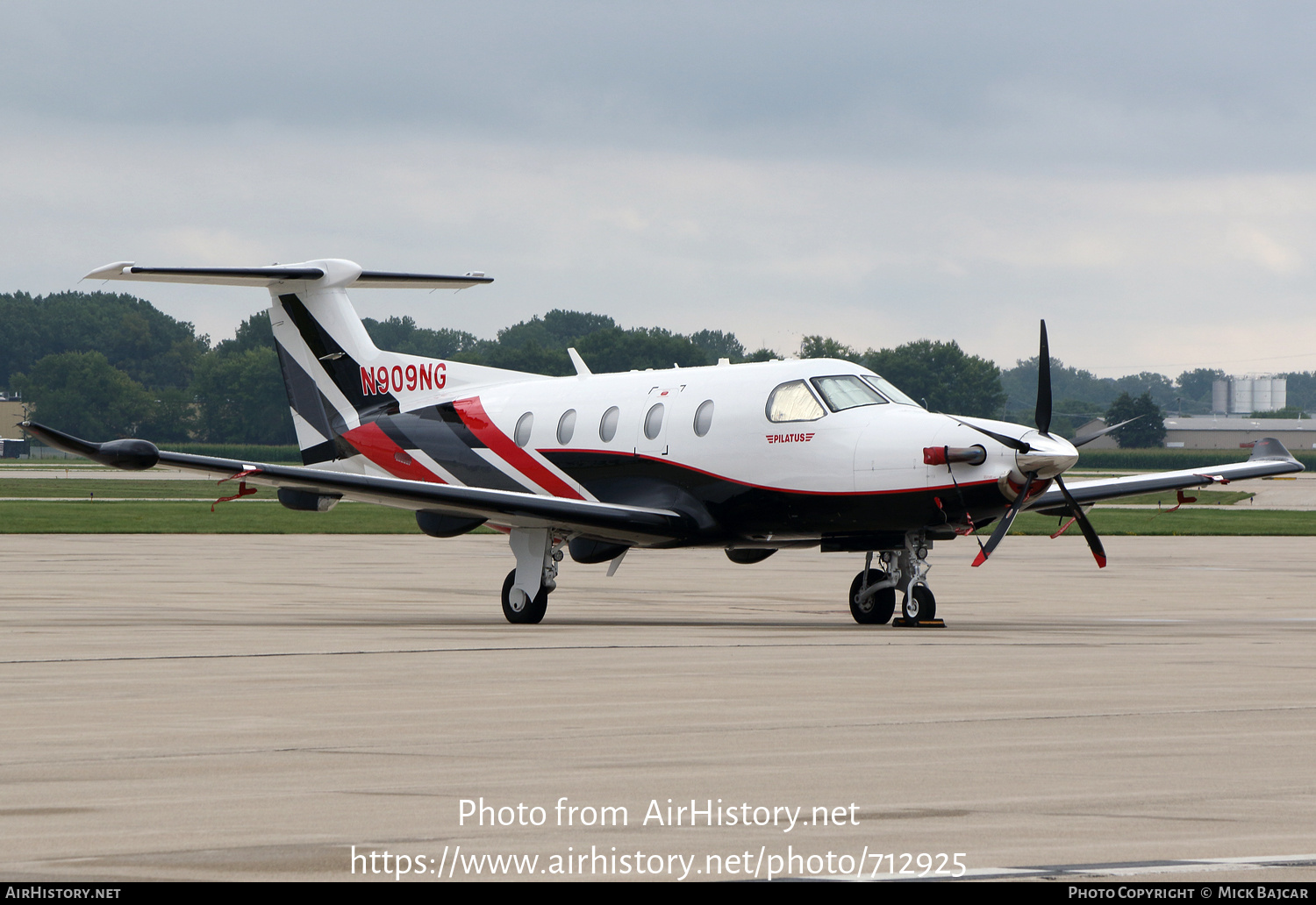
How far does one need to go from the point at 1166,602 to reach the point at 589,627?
1014 cm

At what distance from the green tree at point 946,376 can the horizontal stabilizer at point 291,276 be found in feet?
446

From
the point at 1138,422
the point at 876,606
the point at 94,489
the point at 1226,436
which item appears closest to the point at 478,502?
the point at 876,606

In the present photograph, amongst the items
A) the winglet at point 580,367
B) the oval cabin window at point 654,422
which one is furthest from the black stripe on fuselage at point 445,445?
the oval cabin window at point 654,422

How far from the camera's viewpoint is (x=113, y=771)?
9.32 meters

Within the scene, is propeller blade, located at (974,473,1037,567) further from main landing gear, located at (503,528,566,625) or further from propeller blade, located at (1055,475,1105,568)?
main landing gear, located at (503,528,566,625)

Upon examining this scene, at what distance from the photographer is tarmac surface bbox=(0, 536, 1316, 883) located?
7324mm

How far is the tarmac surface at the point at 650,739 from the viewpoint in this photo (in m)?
7.32

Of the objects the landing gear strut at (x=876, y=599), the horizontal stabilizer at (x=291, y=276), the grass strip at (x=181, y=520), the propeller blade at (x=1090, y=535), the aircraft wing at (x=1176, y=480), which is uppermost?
the horizontal stabilizer at (x=291, y=276)

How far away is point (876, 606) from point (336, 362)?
34.2 ft

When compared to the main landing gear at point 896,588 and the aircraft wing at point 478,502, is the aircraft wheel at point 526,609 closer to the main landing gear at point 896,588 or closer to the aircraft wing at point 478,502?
the aircraft wing at point 478,502

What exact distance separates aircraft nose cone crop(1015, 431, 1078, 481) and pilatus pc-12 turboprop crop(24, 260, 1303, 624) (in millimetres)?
33

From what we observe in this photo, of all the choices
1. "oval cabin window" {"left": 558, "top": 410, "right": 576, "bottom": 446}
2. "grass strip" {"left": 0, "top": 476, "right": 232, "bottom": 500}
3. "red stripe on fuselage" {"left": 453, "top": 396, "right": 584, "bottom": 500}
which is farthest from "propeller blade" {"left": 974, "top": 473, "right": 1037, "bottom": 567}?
"grass strip" {"left": 0, "top": 476, "right": 232, "bottom": 500}

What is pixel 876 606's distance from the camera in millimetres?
21469

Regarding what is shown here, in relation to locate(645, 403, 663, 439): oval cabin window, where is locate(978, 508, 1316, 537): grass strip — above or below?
below
